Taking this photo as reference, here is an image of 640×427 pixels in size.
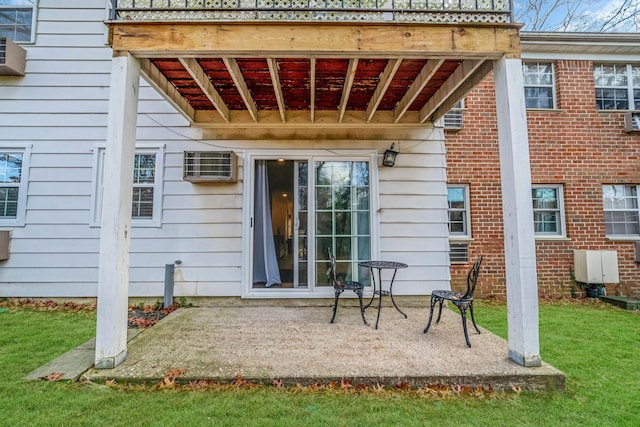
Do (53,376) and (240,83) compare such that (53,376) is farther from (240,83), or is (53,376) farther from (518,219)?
(518,219)

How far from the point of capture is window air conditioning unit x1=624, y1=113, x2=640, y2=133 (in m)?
5.89

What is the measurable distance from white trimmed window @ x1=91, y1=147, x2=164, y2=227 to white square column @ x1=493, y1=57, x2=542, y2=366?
437 centimetres

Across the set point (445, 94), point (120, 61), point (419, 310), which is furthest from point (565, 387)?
point (120, 61)

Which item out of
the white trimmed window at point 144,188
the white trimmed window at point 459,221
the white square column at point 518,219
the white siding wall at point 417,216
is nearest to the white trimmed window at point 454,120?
the white trimmed window at point 459,221

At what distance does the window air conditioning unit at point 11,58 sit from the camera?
449 centimetres

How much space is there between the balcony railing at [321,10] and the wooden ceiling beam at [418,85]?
0.42 metres

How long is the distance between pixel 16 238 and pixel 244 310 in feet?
11.7

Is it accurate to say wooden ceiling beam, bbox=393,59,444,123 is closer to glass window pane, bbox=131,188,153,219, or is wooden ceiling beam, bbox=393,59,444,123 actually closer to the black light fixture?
Result: the black light fixture

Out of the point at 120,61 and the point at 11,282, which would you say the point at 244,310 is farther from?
the point at 11,282

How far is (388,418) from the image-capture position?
6.63 feet

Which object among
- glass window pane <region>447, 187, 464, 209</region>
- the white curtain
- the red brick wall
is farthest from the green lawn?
glass window pane <region>447, 187, 464, 209</region>

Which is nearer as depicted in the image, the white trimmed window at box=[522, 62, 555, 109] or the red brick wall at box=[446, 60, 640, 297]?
the red brick wall at box=[446, 60, 640, 297]

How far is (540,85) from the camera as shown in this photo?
19.9 feet

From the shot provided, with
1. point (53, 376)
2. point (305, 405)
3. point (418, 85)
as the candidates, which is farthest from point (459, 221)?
point (53, 376)
